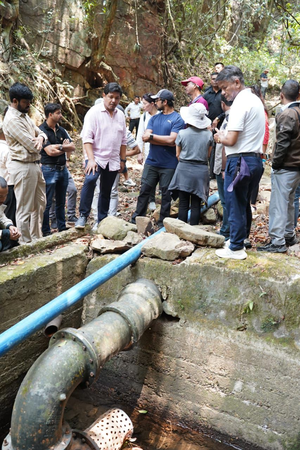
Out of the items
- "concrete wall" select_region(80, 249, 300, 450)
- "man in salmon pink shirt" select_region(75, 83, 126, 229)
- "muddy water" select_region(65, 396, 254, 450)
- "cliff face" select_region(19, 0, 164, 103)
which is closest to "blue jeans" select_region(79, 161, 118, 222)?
"man in salmon pink shirt" select_region(75, 83, 126, 229)

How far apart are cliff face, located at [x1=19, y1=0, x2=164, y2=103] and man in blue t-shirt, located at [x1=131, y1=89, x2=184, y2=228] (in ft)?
25.2

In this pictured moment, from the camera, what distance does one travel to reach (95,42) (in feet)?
40.9

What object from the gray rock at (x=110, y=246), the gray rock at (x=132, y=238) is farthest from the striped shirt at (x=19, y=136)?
the gray rock at (x=132, y=238)

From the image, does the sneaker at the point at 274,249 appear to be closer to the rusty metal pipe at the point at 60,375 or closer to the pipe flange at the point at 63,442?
the rusty metal pipe at the point at 60,375

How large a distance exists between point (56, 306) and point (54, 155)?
278 centimetres

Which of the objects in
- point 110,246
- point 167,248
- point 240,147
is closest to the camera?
point 240,147

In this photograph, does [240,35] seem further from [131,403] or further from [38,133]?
[131,403]

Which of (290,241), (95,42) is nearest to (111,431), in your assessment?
(290,241)

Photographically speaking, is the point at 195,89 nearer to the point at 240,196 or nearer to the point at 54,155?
the point at 54,155

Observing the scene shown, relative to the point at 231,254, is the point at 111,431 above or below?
below

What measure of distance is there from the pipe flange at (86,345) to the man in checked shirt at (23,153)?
1746 mm

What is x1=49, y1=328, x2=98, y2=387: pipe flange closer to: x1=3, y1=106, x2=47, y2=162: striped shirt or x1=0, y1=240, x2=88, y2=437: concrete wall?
x1=0, y1=240, x2=88, y2=437: concrete wall

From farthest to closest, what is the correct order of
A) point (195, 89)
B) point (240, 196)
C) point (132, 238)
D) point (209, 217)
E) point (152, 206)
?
point (152, 206), point (195, 89), point (209, 217), point (132, 238), point (240, 196)

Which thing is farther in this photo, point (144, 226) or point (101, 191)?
point (101, 191)
